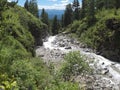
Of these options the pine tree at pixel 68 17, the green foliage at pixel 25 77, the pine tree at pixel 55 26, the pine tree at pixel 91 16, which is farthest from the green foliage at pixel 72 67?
the pine tree at pixel 55 26

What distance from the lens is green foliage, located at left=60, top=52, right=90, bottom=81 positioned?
39219 millimetres

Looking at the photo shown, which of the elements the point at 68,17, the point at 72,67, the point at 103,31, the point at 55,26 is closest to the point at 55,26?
the point at 55,26

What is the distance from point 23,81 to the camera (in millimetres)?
29984

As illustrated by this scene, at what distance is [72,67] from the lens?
129ft

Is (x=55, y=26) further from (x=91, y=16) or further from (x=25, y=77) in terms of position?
(x=25, y=77)

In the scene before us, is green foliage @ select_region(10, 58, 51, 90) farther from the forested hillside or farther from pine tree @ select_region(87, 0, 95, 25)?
pine tree @ select_region(87, 0, 95, 25)

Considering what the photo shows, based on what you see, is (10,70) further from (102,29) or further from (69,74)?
(102,29)

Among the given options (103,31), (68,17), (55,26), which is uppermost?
(103,31)

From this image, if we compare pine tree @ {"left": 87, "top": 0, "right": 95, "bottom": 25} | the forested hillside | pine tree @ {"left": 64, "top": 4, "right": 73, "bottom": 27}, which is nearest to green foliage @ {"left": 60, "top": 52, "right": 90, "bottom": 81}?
the forested hillside

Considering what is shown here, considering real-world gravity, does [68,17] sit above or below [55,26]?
above

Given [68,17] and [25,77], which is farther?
[68,17]

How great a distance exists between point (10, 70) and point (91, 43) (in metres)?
52.4

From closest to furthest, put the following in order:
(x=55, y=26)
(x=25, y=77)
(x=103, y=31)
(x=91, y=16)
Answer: (x=25, y=77), (x=103, y=31), (x=91, y=16), (x=55, y=26)

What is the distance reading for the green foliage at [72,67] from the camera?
3922 centimetres
